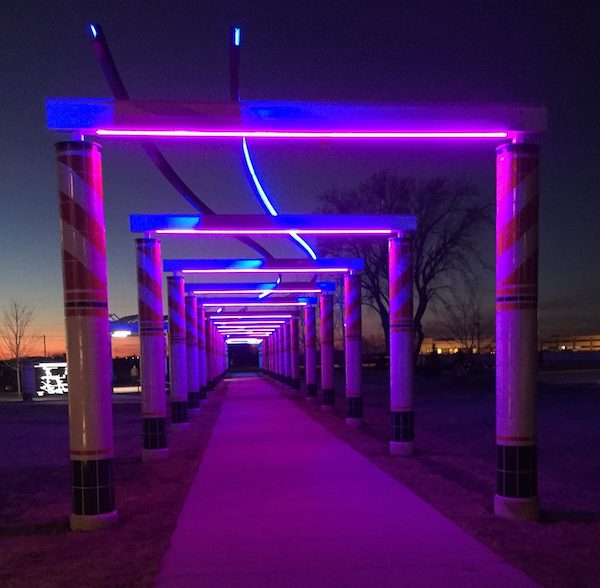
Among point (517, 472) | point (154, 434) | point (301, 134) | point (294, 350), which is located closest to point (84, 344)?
point (301, 134)

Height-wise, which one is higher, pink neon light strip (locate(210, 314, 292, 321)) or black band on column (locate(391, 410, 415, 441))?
pink neon light strip (locate(210, 314, 292, 321))

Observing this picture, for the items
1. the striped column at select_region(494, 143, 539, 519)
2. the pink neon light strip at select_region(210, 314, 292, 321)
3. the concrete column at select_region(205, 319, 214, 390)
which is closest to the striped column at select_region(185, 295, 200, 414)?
the pink neon light strip at select_region(210, 314, 292, 321)

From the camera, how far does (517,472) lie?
696 cm

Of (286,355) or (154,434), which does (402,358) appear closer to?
(154,434)

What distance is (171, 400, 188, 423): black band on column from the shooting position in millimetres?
16353

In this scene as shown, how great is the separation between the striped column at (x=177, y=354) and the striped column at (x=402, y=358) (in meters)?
5.86

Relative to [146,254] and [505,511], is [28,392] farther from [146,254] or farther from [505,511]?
[505,511]

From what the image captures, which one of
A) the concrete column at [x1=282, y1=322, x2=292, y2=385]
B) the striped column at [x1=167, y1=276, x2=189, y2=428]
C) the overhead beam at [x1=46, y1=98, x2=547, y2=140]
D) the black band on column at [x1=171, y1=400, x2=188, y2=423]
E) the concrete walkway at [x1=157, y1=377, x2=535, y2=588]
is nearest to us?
the concrete walkway at [x1=157, y1=377, x2=535, y2=588]

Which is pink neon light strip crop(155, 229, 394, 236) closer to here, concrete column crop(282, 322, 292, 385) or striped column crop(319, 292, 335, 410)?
striped column crop(319, 292, 335, 410)

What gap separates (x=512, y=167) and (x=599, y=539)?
3.75m

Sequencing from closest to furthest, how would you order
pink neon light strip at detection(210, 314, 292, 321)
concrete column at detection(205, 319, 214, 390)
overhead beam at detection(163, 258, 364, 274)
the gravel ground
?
1. the gravel ground
2. overhead beam at detection(163, 258, 364, 274)
3. pink neon light strip at detection(210, 314, 292, 321)
4. concrete column at detection(205, 319, 214, 390)

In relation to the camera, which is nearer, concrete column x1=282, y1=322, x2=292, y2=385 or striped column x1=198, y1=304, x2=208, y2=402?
striped column x1=198, y1=304, x2=208, y2=402

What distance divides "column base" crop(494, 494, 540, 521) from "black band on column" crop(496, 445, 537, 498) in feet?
0.16

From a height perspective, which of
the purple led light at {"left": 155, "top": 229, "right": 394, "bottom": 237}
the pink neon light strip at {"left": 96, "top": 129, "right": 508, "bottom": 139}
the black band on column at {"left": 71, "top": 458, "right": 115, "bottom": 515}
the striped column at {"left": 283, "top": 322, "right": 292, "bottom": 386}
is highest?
the pink neon light strip at {"left": 96, "top": 129, "right": 508, "bottom": 139}
